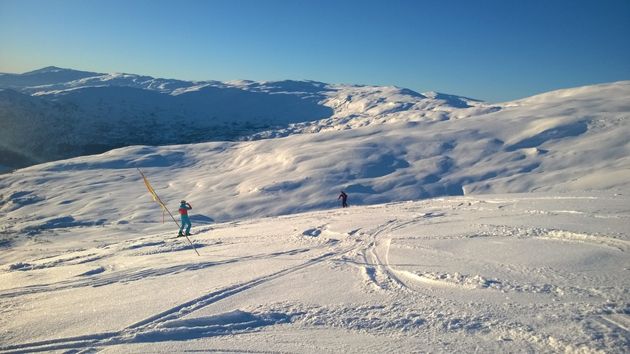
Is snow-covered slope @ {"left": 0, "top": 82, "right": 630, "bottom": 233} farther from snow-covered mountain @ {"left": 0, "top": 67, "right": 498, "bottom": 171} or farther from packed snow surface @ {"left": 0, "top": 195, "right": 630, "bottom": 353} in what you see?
snow-covered mountain @ {"left": 0, "top": 67, "right": 498, "bottom": 171}

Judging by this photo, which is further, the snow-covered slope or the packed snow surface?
the snow-covered slope

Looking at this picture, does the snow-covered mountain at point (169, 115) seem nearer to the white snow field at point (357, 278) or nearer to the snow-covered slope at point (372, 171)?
the snow-covered slope at point (372, 171)

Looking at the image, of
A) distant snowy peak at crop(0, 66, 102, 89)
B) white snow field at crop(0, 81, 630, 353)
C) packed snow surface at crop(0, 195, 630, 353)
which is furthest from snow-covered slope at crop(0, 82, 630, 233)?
distant snowy peak at crop(0, 66, 102, 89)

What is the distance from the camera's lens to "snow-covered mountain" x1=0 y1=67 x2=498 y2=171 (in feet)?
268

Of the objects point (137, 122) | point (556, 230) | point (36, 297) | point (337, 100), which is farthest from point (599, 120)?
point (137, 122)

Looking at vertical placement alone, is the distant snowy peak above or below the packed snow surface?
above

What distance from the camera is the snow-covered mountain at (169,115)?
81.6 meters

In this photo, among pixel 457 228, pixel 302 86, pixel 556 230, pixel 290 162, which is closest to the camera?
pixel 556 230

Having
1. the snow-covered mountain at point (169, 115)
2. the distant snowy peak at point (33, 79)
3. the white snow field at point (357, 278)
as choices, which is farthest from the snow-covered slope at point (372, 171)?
the distant snowy peak at point (33, 79)

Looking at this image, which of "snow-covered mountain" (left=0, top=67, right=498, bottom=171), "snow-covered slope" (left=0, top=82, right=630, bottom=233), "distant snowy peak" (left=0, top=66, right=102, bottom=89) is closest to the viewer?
"snow-covered slope" (left=0, top=82, right=630, bottom=233)

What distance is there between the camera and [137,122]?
10081cm

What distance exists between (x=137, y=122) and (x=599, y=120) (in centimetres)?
9966

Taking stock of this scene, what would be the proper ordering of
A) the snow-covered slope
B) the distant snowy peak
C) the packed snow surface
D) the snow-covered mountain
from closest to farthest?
the packed snow surface
the snow-covered slope
the snow-covered mountain
the distant snowy peak

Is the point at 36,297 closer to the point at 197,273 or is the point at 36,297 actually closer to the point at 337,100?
the point at 197,273
